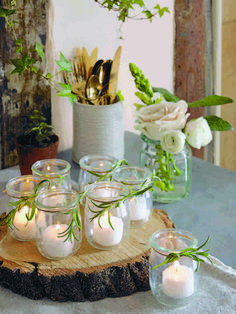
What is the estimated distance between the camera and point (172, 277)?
77 cm

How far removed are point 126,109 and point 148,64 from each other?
7.7 inches

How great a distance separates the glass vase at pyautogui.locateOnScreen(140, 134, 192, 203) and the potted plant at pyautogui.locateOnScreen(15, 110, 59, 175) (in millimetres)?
260

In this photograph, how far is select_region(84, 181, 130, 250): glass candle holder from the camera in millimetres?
861

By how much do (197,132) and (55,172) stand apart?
348mm

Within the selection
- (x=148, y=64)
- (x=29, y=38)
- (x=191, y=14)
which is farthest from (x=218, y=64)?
(x=29, y=38)

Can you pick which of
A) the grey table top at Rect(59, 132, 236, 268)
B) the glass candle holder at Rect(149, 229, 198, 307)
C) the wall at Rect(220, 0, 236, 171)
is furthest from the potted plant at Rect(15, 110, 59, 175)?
the wall at Rect(220, 0, 236, 171)

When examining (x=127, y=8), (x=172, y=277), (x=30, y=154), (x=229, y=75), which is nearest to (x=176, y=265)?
(x=172, y=277)

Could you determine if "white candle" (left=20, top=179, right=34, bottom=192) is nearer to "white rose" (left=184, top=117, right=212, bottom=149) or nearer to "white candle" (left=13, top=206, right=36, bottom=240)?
"white candle" (left=13, top=206, right=36, bottom=240)

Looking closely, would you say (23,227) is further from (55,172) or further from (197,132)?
(197,132)

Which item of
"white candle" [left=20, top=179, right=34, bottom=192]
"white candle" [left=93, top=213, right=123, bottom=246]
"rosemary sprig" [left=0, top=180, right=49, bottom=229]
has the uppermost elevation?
"white candle" [left=20, top=179, right=34, bottom=192]

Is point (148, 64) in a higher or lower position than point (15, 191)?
higher

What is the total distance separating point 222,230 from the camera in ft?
3.39

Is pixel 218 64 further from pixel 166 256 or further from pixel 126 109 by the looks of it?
pixel 166 256

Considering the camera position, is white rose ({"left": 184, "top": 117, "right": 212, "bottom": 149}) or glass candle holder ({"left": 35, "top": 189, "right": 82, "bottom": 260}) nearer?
glass candle holder ({"left": 35, "top": 189, "right": 82, "bottom": 260})
